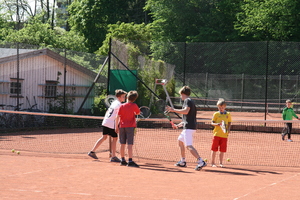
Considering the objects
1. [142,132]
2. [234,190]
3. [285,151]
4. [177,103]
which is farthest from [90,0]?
[234,190]

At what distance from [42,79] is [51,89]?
62 centimetres

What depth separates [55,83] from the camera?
67.8ft

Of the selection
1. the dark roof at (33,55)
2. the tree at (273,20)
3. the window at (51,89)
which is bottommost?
the window at (51,89)

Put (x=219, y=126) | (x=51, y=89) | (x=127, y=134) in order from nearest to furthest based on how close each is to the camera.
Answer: (x=127, y=134) < (x=219, y=126) < (x=51, y=89)

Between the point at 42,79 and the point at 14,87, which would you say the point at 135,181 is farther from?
the point at 42,79

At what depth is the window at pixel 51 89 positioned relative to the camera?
20.3 meters

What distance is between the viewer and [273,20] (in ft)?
115

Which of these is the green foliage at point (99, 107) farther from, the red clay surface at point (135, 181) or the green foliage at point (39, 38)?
the green foliage at point (39, 38)

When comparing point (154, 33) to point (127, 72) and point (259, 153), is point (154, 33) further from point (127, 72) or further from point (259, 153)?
point (259, 153)

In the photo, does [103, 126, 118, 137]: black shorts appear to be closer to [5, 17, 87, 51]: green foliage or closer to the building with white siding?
the building with white siding

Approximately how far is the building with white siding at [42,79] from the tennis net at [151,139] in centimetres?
116

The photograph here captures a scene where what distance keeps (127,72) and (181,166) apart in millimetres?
10732

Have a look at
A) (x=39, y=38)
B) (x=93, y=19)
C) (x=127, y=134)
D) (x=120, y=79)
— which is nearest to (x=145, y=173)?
(x=127, y=134)

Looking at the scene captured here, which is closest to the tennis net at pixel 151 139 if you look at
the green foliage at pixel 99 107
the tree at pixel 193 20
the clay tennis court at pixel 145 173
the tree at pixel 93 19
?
the clay tennis court at pixel 145 173
